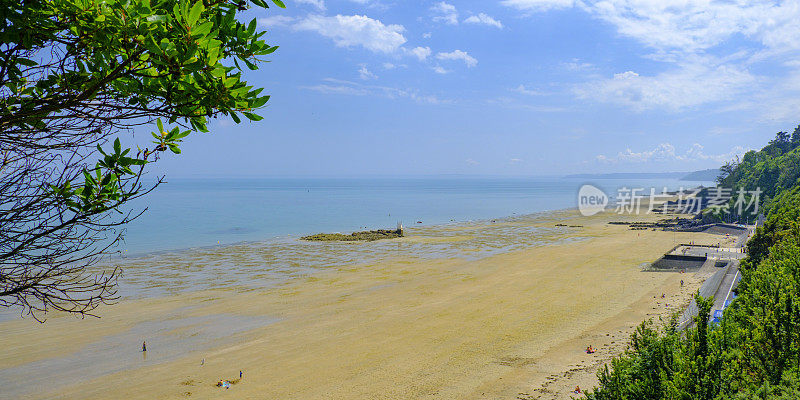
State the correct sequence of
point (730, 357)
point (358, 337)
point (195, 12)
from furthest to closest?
point (358, 337), point (730, 357), point (195, 12)

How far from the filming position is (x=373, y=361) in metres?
21.2

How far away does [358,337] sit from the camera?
24.6m

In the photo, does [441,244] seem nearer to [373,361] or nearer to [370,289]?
[370,289]

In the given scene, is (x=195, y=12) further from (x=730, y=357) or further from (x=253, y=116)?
(x=730, y=357)

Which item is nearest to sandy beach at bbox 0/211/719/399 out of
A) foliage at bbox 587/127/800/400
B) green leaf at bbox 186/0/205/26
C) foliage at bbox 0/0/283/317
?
foliage at bbox 587/127/800/400

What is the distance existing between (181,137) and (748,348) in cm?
1335

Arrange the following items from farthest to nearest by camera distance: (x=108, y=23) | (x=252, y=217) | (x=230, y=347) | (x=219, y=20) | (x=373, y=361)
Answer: (x=252, y=217)
(x=230, y=347)
(x=373, y=361)
(x=219, y=20)
(x=108, y=23)

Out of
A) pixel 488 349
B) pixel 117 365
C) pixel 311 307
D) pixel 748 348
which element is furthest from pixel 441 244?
pixel 748 348

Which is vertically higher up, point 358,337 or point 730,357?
point 730,357

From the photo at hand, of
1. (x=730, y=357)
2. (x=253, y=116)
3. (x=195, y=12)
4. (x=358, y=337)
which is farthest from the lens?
(x=358, y=337)

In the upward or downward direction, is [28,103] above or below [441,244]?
above

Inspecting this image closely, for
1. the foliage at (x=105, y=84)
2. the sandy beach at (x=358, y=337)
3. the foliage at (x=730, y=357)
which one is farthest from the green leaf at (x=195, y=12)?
the sandy beach at (x=358, y=337)

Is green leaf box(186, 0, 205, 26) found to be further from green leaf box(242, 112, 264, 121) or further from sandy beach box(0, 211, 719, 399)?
sandy beach box(0, 211, 719, 399)

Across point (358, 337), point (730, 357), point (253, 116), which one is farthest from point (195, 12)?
point (358, 337)
